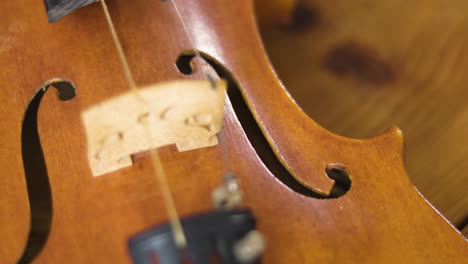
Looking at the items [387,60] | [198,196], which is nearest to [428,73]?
[387,60]

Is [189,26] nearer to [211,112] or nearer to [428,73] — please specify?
[211,112]

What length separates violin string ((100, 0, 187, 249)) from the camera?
448 mm

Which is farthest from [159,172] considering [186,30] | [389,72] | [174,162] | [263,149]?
[389,72]

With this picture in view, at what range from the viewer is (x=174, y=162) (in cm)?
59

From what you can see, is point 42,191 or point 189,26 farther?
point 189,26

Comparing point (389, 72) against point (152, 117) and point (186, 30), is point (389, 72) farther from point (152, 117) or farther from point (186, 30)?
point (152, 117)

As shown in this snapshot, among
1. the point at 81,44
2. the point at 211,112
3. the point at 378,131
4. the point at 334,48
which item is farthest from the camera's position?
the point at 334,48

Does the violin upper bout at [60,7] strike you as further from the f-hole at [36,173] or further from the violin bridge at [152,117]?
the violin bridge at [152,117]

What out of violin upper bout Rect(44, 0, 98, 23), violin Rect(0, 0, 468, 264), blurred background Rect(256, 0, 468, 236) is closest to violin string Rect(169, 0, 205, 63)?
violin Rect(0, 0, 468, 264)

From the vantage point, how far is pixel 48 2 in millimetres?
717

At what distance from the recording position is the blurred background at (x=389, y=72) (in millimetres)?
791

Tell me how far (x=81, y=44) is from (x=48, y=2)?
3.2 inches

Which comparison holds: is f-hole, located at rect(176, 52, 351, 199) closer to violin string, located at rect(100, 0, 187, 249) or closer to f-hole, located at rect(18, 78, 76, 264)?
violin string, located at rect(100, 0, 187, 249)

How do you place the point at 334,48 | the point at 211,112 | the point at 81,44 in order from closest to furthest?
the point at 211,112 < the point at 81,44 < the point at 334,48
